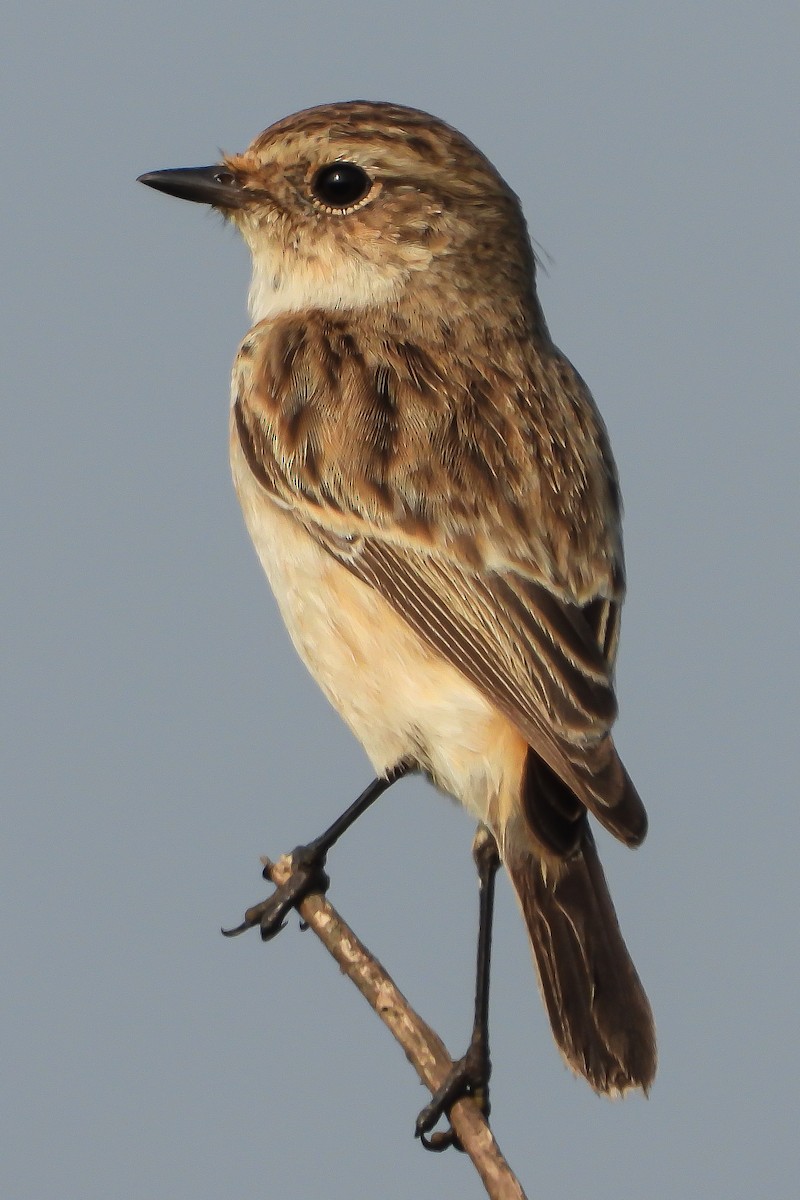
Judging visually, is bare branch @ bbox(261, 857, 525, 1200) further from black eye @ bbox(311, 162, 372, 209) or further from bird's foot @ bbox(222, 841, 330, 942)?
black eye @ bbox(311, 162, 372, 209)

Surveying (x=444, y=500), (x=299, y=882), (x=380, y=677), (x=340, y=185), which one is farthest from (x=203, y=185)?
Answer: (x=299, y=882)

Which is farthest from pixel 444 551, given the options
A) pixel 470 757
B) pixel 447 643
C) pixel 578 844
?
pixel 578 844

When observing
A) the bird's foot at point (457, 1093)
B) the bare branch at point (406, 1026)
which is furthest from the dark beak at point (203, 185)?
the bird's foot at point (457, 1093)

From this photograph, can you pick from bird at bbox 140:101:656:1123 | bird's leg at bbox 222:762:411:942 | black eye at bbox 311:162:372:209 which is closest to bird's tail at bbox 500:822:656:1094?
bird at bbox 140:101:656:1123

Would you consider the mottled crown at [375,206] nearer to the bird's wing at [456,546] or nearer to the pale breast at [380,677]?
the bird's wing at [456,546]

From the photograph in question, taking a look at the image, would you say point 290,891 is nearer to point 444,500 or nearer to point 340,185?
point 444,500

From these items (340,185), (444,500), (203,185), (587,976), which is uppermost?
(203,185)

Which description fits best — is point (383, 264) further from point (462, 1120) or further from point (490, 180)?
point (462, 1120)
